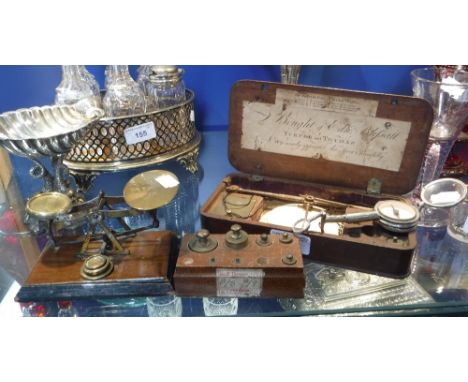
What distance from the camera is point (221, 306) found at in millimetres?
972

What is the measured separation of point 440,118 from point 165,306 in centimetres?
100

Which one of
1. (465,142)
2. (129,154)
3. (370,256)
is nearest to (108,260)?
(129,154)

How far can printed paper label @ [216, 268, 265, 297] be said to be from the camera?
921 millimetres

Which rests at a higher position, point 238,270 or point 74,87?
point 74,87

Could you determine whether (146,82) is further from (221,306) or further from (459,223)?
(459,223)

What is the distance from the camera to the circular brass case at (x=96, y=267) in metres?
0.95

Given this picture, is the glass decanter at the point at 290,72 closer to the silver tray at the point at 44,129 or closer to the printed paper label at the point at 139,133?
the printed paper label at the point at 139,133

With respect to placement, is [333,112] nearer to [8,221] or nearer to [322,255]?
[322,255]

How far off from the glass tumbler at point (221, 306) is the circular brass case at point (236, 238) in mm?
130

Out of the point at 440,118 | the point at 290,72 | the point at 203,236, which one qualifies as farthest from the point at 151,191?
the point at 440,118

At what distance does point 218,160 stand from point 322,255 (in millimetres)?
696

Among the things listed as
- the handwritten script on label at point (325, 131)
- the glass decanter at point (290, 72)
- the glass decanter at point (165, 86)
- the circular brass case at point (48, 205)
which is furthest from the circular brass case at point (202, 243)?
the glass decanter at point (290, 72)

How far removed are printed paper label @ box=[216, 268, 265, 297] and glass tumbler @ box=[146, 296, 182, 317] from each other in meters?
0.11

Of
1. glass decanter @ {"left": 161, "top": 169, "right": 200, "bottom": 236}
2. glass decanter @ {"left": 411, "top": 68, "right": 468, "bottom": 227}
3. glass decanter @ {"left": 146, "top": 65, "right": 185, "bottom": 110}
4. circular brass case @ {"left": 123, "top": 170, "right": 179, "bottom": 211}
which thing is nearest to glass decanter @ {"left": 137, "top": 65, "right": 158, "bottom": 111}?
glass decanter @ {"left": 146, "top": 65, "right": 185, "bottom": 110}
